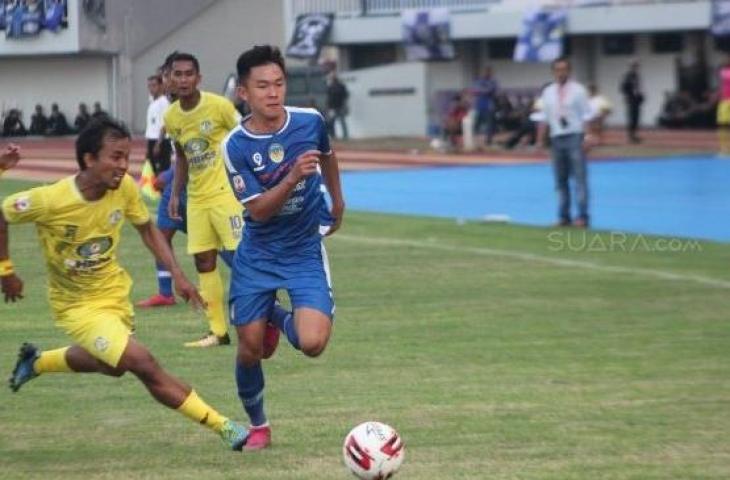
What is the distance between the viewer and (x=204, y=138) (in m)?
13.3

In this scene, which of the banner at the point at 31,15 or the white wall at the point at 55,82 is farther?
the white wall at the point at 55,82

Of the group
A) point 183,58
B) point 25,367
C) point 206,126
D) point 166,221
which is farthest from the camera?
point 166,221

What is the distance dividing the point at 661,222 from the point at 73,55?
49.2 ft

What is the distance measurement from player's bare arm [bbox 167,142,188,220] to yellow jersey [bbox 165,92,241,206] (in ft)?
0.11

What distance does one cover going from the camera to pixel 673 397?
10.9 meters

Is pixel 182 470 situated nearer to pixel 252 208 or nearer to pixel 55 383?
pixel 252 208

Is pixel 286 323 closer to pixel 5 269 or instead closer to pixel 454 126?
pixel 5 269

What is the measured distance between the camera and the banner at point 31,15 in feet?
31.0

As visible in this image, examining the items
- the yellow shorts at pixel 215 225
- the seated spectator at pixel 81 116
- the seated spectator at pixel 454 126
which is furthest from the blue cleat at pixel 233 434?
the seated spectator at pixel 454 126

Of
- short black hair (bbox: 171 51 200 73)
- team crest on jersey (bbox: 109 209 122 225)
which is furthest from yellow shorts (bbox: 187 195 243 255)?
team crest on jersey (bbox: 109 209 122 225)

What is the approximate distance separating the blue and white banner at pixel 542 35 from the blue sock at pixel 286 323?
40724 mm

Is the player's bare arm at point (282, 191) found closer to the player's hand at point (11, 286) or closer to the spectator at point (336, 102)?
the player's hand at point (11, 286)

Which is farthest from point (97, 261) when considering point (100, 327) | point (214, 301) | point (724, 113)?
point (724, 113)

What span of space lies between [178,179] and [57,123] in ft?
10.3
